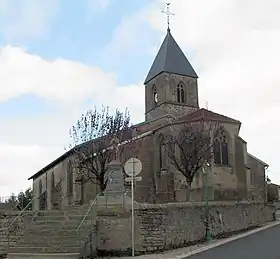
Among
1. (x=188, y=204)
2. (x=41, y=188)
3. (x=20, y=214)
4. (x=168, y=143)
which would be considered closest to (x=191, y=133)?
(x=168, y=143)

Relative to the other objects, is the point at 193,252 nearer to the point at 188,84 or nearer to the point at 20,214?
the point at 20,214

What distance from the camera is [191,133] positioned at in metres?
35.9

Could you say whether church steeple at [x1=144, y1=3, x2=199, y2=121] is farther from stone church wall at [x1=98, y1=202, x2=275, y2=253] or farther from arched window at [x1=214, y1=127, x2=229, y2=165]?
stone church wall at [x1=98, y1=202, x2=275, y2=253]

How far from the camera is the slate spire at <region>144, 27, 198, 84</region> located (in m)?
50.8

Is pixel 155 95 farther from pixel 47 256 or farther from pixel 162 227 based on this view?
pixel 47 256

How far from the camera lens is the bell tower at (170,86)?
1925 inches

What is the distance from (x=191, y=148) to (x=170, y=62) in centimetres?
1883

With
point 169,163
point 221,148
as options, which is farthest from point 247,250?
point 221,148

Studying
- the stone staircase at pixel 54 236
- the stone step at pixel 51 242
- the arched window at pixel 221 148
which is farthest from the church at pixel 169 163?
the stone step at pixel 51 242

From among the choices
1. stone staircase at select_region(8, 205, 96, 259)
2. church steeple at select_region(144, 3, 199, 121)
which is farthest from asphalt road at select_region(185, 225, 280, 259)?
church steeple at select_region(144, 3, 199, 121)

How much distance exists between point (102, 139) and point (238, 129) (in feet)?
44.7

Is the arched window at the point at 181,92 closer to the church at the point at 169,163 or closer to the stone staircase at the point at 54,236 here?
the church at the point at 169,163

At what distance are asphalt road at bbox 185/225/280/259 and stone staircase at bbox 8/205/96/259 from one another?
4053 mm

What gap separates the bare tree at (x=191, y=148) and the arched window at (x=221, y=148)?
41.8 inches
